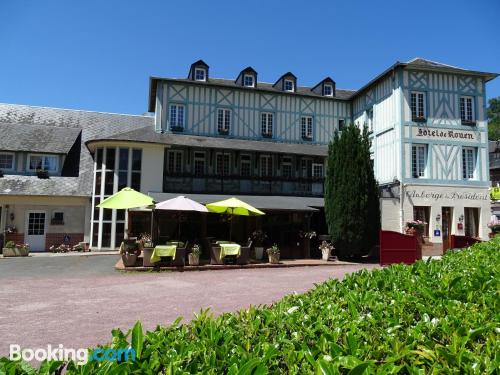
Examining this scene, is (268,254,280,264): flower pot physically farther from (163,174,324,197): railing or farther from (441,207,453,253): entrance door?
(441,207,453,253): entrance door

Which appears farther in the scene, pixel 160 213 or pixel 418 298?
pixel 160 213

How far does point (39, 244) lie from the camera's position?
17.5 m

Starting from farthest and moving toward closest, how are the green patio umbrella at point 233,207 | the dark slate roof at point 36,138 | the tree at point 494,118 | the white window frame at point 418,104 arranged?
the tree at point 494,118 → the dark slate roof at point 36,138 → the white window frame at point 418,104 → the green patio umbrella at point 233,207

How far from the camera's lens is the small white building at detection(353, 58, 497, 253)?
1780 centimetres

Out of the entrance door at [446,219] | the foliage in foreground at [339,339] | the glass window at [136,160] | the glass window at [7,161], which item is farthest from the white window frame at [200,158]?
the foliage in foreground at [339,339]

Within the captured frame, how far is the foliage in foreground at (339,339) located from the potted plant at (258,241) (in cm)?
1087

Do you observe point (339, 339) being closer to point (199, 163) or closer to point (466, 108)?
point (199, 163)

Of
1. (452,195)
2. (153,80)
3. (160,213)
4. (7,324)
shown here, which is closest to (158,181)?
(160,213)

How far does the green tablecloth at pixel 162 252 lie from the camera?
11172mm

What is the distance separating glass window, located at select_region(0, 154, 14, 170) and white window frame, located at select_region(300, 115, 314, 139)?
15.8m

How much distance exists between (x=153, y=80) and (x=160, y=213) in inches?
337

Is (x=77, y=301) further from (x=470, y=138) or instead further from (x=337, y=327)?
(x=470, y=138)

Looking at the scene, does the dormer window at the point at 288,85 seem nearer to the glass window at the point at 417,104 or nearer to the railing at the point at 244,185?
the railing at the point at 244,185

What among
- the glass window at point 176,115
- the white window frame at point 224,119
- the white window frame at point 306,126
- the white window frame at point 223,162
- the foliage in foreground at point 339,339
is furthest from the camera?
the white window frame at point 306,126
